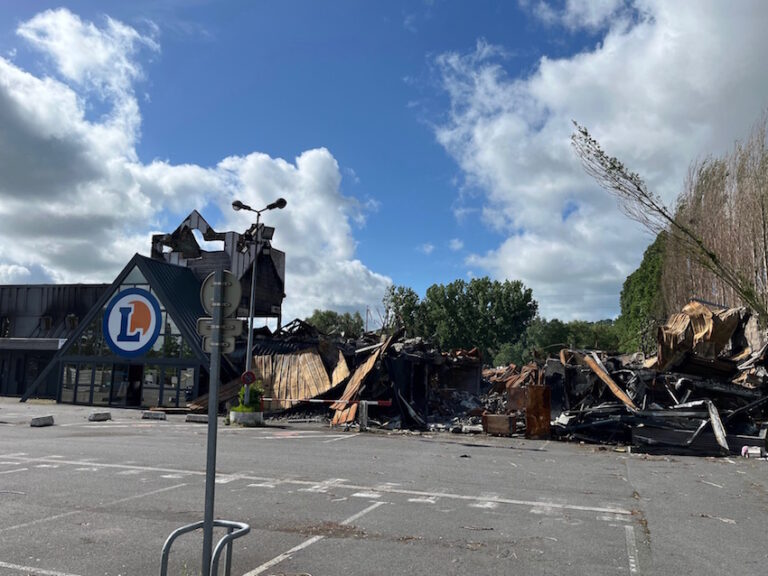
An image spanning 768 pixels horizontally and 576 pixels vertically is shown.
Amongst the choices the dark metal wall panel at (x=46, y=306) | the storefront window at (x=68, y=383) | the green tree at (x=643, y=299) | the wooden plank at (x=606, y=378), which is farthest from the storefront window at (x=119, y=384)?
the green tree at (x=643, y=299)

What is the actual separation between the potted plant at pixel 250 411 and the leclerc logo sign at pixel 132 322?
486 inches

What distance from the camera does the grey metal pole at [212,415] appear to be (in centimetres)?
460

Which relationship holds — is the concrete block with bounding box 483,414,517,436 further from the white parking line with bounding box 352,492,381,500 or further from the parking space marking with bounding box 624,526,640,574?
the parking space marking with bounding box 624,526,640,574

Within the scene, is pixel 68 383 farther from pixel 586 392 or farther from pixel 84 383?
pixel 586 392

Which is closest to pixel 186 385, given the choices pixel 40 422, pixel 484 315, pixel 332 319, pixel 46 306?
pixel 40 422

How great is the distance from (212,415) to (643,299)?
5880 cm

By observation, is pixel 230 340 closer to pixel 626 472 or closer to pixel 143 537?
pixel 143 537

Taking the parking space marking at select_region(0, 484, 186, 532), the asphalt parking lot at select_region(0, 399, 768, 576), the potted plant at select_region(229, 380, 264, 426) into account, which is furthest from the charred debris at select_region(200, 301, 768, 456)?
the parking space marking at select_region(0, 484, 186, 532)

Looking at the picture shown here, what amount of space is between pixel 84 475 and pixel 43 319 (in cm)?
3781

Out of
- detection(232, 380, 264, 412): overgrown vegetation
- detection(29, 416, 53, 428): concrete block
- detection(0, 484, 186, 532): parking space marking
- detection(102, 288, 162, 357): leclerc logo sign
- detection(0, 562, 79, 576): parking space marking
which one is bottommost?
detection(0, 562, 79, 576): parking space marking

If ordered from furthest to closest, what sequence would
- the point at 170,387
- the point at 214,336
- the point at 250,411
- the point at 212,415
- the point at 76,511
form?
the point at 170,387 < the point at 250,411 < the point at 76,511 < the point at 214,336 < the point at 212,415

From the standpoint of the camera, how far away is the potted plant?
2311cm

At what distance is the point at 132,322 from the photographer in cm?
3397

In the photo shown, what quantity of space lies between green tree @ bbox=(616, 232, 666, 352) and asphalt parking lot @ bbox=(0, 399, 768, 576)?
34.2 m
